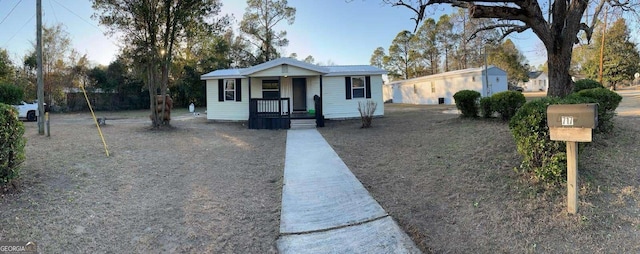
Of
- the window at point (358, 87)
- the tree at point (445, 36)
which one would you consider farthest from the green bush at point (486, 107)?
the tree at point (445, 36)

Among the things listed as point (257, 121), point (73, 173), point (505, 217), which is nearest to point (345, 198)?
point (505, 217)

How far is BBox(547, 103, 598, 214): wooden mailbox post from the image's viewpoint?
3.11 metres

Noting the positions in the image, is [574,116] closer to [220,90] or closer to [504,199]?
[504,199]

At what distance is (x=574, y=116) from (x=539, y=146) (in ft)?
2.44

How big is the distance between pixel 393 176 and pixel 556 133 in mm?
2449

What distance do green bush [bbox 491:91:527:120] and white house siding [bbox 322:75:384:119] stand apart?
722 centimetres

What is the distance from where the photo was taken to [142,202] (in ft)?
13.6

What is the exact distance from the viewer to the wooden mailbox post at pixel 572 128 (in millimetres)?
3105

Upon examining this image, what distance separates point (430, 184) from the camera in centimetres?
468

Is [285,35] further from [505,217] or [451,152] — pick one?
[505,217]

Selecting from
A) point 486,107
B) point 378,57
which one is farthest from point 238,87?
point 378,57

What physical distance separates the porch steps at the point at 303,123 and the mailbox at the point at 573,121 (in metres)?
10.2

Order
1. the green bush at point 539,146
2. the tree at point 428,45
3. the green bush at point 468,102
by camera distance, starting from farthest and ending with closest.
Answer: the tree at point 428,45, the green bush at point 468,102, the green bush at point 539,146

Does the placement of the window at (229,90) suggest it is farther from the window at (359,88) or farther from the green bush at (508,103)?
the green bush at (508,103)
